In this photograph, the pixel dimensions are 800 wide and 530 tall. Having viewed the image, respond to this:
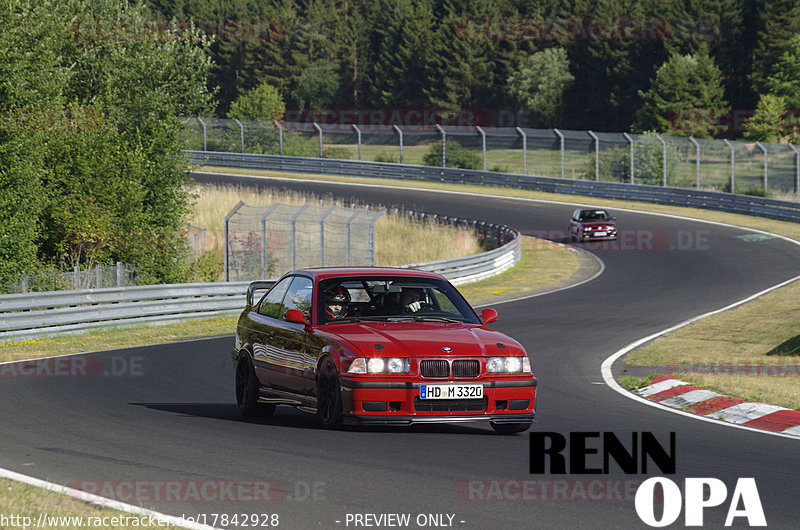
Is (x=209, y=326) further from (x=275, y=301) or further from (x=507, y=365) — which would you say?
(x=507, y=365)

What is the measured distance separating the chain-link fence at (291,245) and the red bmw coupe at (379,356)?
1411 cm

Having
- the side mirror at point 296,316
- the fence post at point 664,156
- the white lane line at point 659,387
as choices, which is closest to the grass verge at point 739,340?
the white lane line at point 659,387

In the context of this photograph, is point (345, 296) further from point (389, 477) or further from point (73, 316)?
point (73, 316)

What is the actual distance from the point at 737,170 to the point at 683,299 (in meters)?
62.2

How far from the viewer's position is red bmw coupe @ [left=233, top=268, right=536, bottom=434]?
909 cm

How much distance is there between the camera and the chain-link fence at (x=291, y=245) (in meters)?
26.1

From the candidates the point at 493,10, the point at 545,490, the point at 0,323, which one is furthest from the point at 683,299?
→ the point at 493,10

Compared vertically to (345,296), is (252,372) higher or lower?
lower

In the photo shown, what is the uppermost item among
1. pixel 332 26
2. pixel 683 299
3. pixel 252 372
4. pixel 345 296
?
pixel 332 26

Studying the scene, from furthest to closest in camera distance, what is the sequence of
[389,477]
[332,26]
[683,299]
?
[332,26], [683,299], [389,477]

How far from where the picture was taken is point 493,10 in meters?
115

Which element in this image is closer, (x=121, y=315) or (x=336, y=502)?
(x=336, y=502)

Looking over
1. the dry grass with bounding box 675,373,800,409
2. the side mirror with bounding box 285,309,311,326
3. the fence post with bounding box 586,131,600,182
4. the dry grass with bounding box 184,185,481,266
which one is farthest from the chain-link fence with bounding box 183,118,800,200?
the side mirror with bounding box 285,309,311,326

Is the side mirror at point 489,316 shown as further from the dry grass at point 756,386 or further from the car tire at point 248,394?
the dry grass at point 756,386
